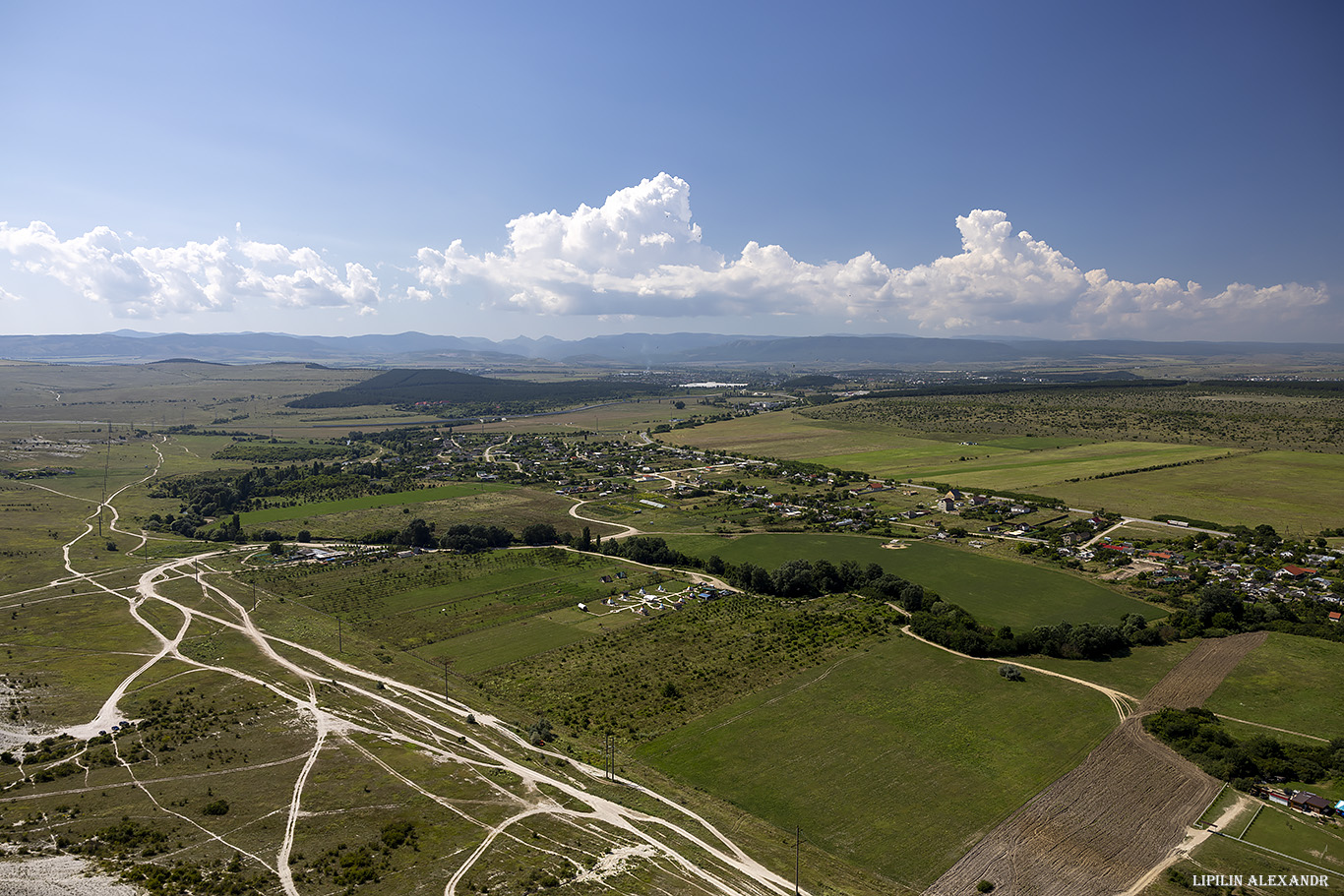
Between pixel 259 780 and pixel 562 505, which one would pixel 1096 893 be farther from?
pixel 562 505

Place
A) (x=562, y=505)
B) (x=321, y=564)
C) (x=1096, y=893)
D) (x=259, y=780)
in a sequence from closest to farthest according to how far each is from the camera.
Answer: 1. (x=1096, y=893)
2. (x=259, y=780)
3. (x=321, y=564)
4. (x=562, y=505)

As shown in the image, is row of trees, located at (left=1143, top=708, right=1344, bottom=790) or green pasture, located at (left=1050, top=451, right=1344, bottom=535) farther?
green pasture, located at (left=1050, top=451, right=1344, bottom=535)

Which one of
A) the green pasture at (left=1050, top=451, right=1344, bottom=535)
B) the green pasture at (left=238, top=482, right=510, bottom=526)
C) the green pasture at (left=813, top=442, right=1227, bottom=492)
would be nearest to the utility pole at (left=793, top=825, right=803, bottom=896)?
the green pasture at (left=1050, top=451, right=1344, bottom=535)

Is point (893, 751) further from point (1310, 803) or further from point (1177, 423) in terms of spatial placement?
point (1177, 423)

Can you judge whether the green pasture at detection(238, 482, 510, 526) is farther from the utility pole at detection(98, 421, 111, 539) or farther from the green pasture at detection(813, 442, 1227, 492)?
the green pasture at detection(813, 442, 1227, 492)

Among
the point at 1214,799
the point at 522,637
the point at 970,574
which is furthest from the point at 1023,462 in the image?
the point at 522,637

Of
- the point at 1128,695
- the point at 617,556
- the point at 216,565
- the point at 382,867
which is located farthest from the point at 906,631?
the point at 216,565
